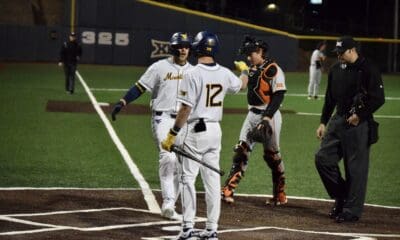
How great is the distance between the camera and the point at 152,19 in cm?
4953

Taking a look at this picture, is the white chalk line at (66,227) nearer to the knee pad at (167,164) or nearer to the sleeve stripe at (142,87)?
the knee pad at (167,164)

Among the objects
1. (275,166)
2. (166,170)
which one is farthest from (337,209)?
(166,170)

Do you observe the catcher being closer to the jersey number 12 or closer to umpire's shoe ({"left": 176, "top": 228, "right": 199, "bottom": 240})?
the jersey number 12

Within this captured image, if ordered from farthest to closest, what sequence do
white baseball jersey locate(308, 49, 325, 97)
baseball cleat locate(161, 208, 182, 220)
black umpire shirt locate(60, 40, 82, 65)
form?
white baseball jersey locate(308, 49, 325, 97), black umpire shirt locate(60, 40, 82, 65), baseball cleat locate(161, 208, 182, 220)

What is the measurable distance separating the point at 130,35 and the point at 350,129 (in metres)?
39.0

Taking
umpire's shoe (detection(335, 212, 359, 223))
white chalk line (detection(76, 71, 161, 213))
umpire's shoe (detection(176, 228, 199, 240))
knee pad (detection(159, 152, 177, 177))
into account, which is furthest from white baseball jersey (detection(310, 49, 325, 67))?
umpire's shoe (detection(176, 228, 199, 240))

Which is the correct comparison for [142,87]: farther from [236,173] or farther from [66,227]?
[66,227]

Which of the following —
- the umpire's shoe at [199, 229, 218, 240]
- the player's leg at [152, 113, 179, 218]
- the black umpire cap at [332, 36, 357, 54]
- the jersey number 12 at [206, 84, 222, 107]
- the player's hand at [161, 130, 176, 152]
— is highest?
the black umpire cap at [332, 36, 357, 54]

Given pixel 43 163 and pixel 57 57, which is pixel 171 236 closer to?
pixel 43 163

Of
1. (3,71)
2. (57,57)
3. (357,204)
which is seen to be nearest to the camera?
(357,204)

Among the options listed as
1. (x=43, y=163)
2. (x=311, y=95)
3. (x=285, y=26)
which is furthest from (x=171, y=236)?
(x=285, y=26)

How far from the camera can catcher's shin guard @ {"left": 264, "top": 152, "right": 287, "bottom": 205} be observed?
11914 mm

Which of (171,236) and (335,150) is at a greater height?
(335,150)

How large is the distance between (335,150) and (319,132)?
0.32 meters
